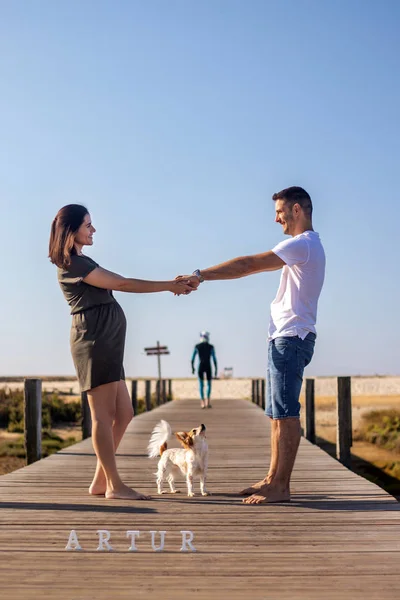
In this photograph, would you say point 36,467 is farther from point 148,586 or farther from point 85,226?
point 148,586

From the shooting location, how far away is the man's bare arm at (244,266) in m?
5.32

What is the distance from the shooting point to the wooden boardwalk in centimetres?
344

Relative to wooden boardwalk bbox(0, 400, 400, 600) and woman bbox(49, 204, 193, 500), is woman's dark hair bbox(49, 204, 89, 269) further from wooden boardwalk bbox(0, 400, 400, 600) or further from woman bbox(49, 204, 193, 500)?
wooden boardwalk bbox(0, 400, 400, 600)

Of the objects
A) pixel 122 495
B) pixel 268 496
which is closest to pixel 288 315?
pixel 268 496

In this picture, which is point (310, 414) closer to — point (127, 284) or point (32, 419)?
point (32, 419)

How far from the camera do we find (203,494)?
5.98m

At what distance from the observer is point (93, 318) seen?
17.7 ft

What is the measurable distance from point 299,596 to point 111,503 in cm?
237

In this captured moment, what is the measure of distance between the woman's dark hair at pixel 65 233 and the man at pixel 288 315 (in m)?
1.07

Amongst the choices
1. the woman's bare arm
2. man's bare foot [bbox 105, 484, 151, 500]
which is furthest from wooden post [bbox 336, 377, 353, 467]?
man's bare foot [bbox 105, 484, 151, 500]

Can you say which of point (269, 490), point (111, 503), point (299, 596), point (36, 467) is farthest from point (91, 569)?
point (36, 467)

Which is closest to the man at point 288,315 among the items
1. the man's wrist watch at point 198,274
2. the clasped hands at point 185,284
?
the man's wrist watch at point 198,274

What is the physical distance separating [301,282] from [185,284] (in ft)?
3.53

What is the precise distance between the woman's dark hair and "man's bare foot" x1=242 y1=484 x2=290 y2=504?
2008 mm
